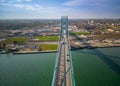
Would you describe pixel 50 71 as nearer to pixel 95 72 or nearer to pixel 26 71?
pixel 26 71

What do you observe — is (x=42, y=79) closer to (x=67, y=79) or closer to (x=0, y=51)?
(x=67, y=79)

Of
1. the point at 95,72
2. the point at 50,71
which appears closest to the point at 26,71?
the point at 50,71

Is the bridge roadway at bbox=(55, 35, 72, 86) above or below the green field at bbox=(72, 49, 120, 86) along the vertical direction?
above

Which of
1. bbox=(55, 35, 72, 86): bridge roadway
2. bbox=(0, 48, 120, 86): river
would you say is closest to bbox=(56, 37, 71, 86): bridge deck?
bbox=(55, 35, 72, 86): bridge roadway

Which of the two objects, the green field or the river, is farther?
the river

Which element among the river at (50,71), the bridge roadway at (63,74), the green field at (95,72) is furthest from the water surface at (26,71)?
the green field at (95,72)

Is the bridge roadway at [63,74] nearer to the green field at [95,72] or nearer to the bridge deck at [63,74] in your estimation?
the bridge deck at [63,74]

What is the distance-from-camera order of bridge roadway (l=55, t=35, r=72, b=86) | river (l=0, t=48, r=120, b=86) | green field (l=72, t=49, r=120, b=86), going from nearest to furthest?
1. bridge roadway (l=55, t=35, r=72, b=86)
2. green field (l=72, t=49, r=120, b=86)
3. river (l=0, t=48, r=120, b=86)

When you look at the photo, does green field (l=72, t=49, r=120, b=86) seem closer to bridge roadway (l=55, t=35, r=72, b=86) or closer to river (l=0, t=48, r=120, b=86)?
river (l=0, t=48, r=120, b=86)

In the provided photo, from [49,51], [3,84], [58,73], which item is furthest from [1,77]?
[49,51]
